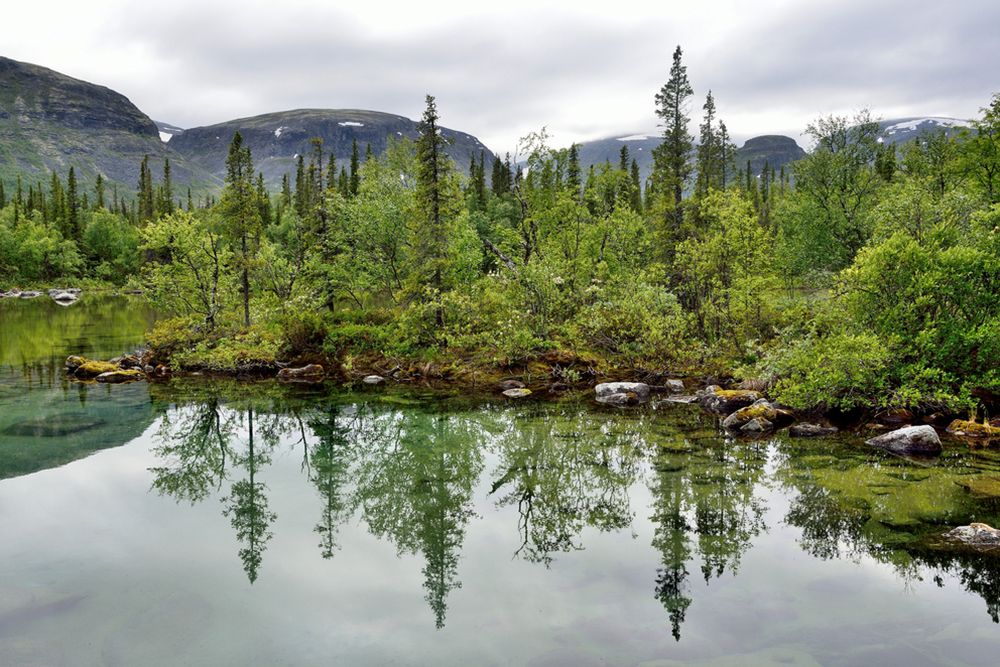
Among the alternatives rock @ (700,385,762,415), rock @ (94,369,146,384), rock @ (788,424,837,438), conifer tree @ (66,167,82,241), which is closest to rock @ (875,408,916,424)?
rock @ (788,424,837,438)

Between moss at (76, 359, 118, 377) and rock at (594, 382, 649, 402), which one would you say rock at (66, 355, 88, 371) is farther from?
rock at (594, 382, 649, 402)

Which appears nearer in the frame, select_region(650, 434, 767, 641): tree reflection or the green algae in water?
select_region(650, 434, 767, 641): tree reflection

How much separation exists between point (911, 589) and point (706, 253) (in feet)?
60.0

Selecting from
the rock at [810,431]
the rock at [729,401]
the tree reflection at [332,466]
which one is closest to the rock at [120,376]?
the tree reflection at [332,466]

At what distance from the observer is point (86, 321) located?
4953 cm

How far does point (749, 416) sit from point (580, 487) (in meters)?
7.76

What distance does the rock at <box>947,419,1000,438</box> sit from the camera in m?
15.4

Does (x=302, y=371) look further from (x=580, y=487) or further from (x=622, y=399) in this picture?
(x=580, y=487)

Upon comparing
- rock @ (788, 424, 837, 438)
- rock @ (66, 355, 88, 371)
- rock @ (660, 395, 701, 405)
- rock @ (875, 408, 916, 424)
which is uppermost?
Answer: rock @ (66, 355, 88, 371)

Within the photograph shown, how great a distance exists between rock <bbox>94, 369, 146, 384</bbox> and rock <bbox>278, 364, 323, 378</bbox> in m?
6.21

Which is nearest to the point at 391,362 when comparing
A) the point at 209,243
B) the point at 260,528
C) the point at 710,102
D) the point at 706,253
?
the point at 209,243

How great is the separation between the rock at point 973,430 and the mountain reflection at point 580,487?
1.67 metres

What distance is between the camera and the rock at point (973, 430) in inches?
607

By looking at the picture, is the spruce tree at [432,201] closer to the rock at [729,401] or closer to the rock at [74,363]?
the rock at [729,401]
